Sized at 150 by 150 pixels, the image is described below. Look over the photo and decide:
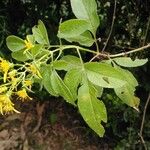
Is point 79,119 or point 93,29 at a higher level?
point 93,29

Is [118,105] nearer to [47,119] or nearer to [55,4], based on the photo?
[47,119]

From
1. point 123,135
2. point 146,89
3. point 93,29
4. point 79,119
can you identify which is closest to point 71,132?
point 79,119

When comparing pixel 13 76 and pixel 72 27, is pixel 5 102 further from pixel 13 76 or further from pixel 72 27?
pixel 72 27

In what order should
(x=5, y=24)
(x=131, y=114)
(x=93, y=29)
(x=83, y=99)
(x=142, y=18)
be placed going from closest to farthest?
(x=83, y=99) → (x=93, y=29) → (x=142, y=18) → (x=131, y=114) → (x=5, y=24)

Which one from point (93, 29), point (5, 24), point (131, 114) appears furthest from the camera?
point (5, 24)

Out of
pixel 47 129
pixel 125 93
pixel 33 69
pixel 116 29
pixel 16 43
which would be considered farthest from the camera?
pixel 47 129

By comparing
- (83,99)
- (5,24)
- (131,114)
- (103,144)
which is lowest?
(103,144)

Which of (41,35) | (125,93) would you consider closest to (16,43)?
(41,35)

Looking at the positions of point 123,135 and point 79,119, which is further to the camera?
point 79,119
